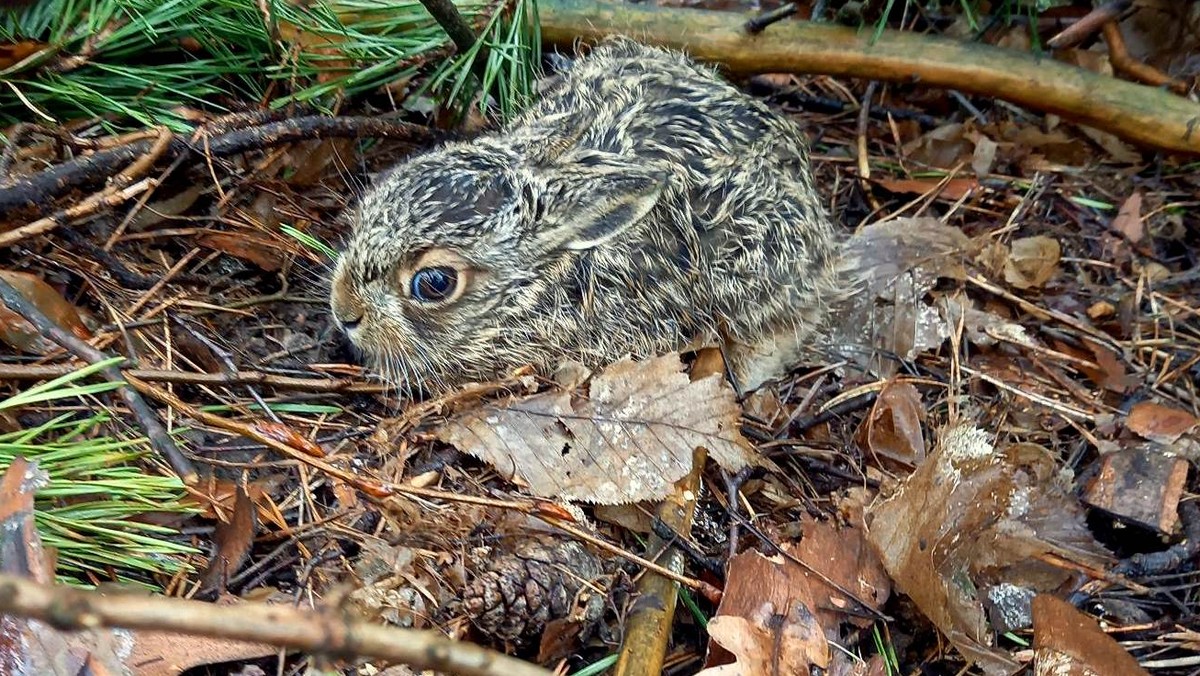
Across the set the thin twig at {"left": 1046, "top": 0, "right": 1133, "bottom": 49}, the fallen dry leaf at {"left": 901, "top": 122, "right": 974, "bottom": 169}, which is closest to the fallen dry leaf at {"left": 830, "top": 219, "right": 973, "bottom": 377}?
the fallen dry leaf at {"left": 901, "top": 122, "right": 974, "bottom": 169}

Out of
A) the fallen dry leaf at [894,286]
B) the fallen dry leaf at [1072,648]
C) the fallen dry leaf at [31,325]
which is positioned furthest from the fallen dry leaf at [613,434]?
the fallen dry leaf at [31,325]

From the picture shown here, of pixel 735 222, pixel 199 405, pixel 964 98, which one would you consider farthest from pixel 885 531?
pixel 964 98

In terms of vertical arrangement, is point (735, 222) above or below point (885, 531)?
above

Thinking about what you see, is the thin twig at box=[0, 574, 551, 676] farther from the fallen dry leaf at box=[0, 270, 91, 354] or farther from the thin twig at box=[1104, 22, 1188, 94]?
the thin twig at box=[1104, 22, 1188, 94]

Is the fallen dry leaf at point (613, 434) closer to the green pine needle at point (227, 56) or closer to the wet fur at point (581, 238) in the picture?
the wet fur at point (581, 238)

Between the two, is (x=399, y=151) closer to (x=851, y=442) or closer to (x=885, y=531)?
(x=851, y=442)

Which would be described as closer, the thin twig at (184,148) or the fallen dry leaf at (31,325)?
the fallen dry leaf at (31,325)

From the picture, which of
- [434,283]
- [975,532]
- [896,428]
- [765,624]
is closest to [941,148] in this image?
[896,428]
